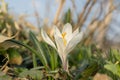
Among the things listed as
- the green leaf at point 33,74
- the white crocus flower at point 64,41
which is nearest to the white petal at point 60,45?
the white crocus flower at point 64,41

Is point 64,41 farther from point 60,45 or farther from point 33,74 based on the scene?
point 33,74

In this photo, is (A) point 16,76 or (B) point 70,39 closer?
(B) point 70,39

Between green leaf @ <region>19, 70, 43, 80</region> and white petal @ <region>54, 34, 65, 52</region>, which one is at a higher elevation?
white petal @ <region>54, 34, 65, 52</region>

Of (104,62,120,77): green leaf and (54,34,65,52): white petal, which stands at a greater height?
(54,34,65,52): white petal

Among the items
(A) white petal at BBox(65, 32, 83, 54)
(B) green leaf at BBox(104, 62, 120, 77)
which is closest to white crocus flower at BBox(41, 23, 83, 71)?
(A) white petal at BBox(65, 32, 83, 54)

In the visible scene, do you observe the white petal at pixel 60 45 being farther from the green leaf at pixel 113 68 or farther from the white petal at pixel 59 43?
the green leaf at pixel 113 68

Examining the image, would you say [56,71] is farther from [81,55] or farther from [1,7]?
[1,7]

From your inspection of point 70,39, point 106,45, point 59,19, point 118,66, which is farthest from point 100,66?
point 106,45

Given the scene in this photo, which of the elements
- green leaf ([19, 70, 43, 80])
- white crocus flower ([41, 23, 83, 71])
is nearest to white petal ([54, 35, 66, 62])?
white crocus flower ([41, 23, 83, 71])

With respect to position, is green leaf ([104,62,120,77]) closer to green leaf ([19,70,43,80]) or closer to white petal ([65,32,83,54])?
white petal ([65,32,83,54])

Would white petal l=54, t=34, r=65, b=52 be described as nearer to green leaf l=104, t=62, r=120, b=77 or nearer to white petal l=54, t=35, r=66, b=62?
white petal l=54, t=35, r=66, b=62

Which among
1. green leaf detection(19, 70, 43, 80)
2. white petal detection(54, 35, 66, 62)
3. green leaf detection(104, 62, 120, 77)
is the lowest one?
green leaf detection(104, 62, 120, 77)
